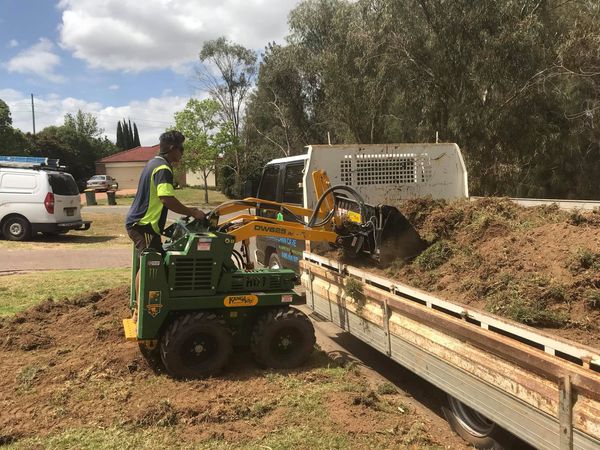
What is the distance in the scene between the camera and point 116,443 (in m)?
3.57

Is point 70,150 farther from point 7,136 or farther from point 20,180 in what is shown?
point 20,180

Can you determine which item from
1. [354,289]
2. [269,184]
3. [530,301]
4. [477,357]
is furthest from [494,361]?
[269,184]

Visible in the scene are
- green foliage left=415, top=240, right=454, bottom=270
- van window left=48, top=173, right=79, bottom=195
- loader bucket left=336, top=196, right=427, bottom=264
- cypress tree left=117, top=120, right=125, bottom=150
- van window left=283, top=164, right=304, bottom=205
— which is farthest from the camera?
cypress tree left=117, top=120, right=125, bottom=150

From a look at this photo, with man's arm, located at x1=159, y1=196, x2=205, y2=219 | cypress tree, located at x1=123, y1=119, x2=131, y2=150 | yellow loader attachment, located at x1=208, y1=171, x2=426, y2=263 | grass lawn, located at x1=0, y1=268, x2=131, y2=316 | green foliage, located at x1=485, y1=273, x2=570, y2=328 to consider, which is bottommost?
grass lawn, located at x1=0, y1=268, x2=131, y2=316

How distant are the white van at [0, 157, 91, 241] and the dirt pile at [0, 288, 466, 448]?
9.73 m

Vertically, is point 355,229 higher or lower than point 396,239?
higher

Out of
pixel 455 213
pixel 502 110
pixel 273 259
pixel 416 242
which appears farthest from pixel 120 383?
pixel 502 110

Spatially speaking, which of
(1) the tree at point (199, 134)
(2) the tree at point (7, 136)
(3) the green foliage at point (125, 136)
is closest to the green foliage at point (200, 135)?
(1) the tree at point (199, 134)

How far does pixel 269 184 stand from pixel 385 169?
7.63ft

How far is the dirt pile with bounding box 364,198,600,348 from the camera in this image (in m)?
3.29

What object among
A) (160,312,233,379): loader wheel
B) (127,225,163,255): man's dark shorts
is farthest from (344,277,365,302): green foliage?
(127,225,163,255): man's dark shorts

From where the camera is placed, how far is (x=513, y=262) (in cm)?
408

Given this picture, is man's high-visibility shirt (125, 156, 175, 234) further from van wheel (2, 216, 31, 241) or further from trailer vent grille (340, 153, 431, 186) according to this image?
van wheel (2, 216, 31, 241)

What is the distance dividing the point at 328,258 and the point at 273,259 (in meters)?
2.73
